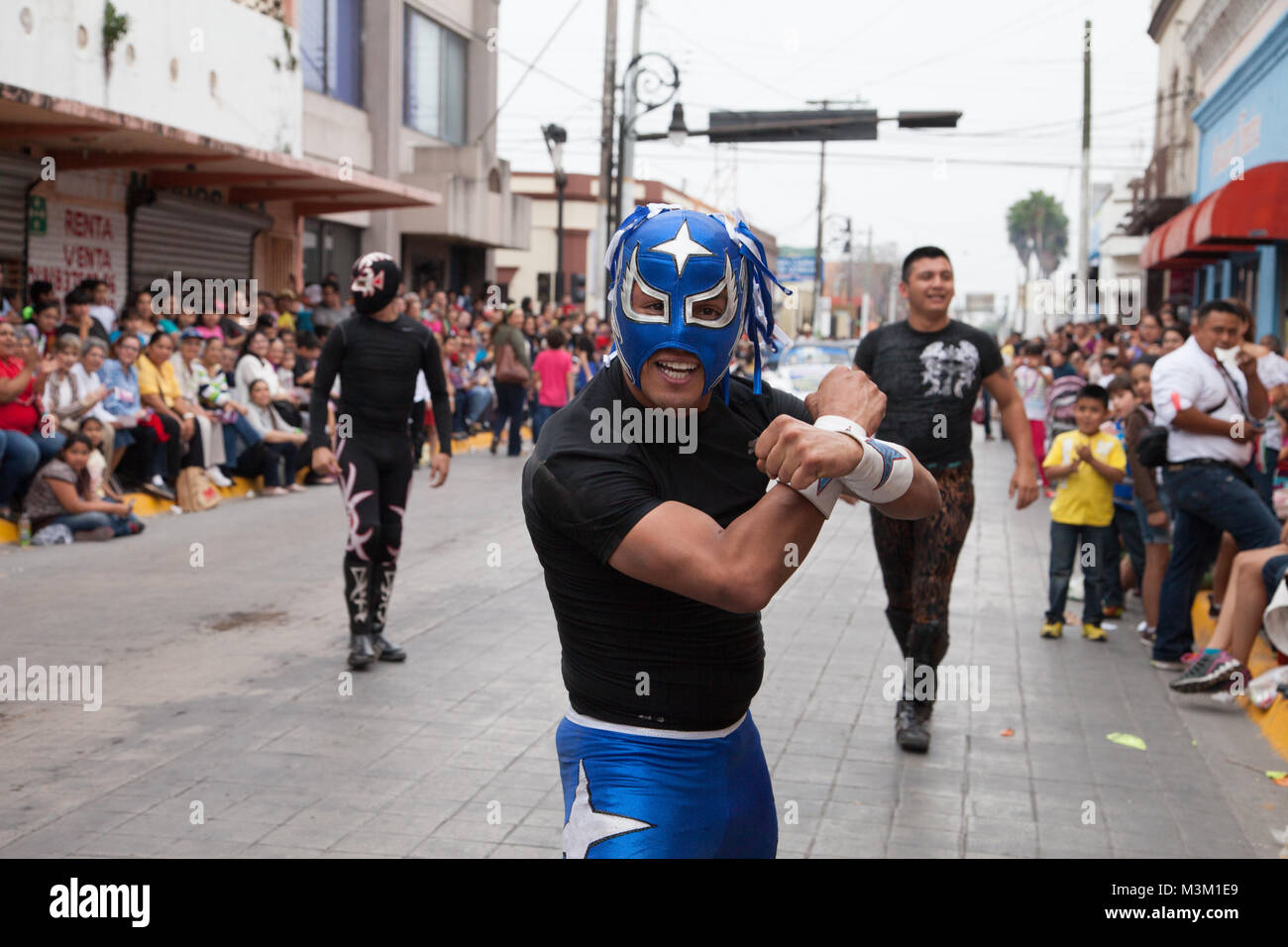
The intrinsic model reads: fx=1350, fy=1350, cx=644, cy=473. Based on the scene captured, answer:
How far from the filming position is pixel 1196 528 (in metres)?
7.43

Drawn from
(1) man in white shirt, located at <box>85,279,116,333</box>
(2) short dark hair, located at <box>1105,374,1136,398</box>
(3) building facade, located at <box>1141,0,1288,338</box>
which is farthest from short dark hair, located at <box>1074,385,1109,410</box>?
(1) man in white shirt, located at <box>85,279,116,333</box>

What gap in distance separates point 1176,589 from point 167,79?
517 inches

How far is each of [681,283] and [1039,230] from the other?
117803 millimetres

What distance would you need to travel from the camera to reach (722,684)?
2.65 meters

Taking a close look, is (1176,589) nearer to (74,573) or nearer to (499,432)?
(74,573)

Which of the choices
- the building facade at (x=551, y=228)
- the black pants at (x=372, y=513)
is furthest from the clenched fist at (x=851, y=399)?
the building facade at (x=551, y=228)

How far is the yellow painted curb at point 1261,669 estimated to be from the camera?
20.4ft

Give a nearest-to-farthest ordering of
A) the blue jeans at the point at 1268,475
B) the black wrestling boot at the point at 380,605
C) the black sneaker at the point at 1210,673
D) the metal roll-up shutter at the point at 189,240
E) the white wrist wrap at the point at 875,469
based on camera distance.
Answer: the white wrist wrap at the point at 875,469, the black sneaker at the point at 1210,673, the black wrestling boot at the point at 380,605, the blue jeans at the point at 1268,475, the metal roll-up shutter at the point at 189,240

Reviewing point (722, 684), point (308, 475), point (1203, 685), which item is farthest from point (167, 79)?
point (722, 684)

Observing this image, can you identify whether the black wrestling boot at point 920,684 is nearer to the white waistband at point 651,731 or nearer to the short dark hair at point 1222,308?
the short dark hair at point 1222,308

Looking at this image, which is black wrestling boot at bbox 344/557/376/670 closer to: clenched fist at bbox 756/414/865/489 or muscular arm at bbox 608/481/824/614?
muscular arm at bbox 608/481/824/614

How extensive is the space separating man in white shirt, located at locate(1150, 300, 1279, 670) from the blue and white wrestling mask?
5287 millimetres

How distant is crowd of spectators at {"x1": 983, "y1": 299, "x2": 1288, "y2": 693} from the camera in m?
6.98

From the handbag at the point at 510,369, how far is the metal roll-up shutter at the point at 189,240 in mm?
4451
